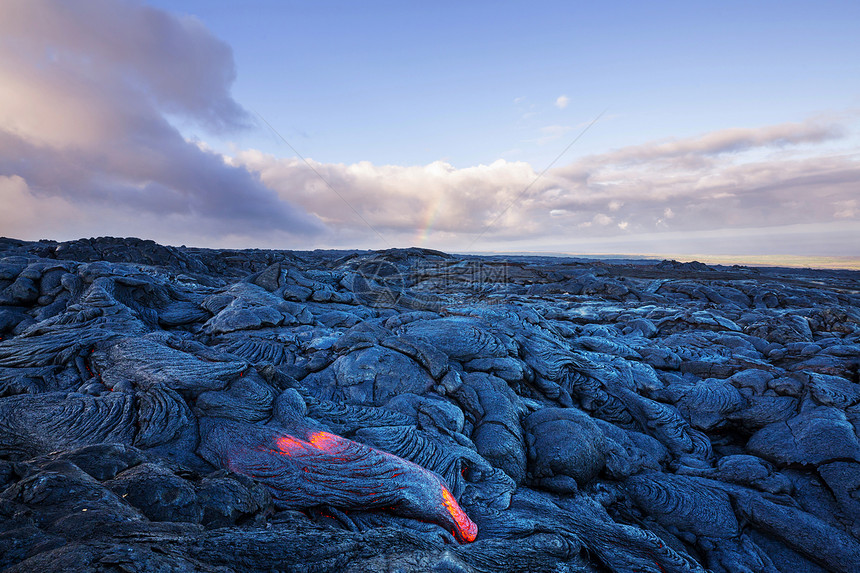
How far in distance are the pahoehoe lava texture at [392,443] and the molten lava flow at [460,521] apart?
0.02 m

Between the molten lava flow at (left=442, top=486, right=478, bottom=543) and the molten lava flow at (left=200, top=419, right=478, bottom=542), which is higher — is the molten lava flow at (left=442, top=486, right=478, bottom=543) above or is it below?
below

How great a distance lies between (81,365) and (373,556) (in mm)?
7141

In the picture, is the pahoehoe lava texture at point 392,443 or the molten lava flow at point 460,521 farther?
the molten lava flow at point 460,521

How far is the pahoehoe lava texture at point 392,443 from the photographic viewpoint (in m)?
3.17

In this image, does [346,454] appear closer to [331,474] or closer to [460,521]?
[331,474]

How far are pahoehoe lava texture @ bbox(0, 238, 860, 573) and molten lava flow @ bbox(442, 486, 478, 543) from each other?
23 millimetres

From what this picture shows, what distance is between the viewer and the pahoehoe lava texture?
3166 millimetres

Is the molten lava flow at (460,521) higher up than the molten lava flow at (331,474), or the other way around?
the molten lava flow at (331,474)

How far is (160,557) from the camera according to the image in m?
2.43

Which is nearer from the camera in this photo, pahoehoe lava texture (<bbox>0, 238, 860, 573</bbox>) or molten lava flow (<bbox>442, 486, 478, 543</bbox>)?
pahoehoe lava texture (<bbox>0, 238, 860, 573</bbox>)

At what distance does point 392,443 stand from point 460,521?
1857mm

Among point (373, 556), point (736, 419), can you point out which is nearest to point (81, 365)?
point (373, 556)

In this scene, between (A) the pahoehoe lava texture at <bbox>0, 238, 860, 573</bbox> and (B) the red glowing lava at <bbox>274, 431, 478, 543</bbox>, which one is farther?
(B) the red glowing lava at <bbox>274, 431, 478, 543</bbox>

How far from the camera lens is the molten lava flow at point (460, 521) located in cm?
458
